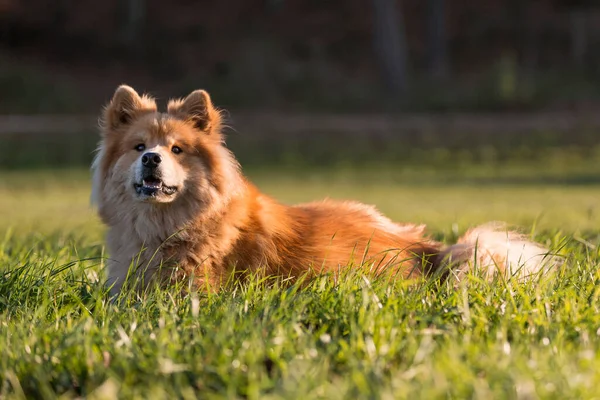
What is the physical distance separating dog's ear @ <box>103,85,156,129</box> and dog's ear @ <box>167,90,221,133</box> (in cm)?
21

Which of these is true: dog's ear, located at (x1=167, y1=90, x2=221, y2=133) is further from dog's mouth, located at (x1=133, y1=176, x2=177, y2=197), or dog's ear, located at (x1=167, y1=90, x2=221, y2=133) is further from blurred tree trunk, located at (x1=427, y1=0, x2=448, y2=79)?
blurred tree trunk, located at (x1=427, y1=0, x2=448, y2=79)

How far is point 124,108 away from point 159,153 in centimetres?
67

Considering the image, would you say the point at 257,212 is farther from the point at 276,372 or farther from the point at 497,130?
the point at 497,130

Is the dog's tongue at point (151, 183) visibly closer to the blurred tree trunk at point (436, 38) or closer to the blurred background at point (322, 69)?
the blurred background at point (322, 69)

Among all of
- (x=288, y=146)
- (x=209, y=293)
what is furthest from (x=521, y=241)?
(x=288, y=146)

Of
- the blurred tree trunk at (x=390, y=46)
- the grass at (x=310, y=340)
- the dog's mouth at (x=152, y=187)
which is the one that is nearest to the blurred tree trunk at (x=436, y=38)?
the blurred tree trunk at (x=390, y=46)

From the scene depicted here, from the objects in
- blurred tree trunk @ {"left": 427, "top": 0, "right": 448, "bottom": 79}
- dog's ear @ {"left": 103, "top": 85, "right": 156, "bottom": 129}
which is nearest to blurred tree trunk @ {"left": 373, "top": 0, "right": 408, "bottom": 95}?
blurred tree trunk @ {"left": 427, "top": 0, "right": 448, "bottom": 79}

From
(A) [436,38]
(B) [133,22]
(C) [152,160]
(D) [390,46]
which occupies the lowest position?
(C) [152,160]

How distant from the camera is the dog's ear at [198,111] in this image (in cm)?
578

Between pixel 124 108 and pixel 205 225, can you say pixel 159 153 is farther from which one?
pixel 124 108

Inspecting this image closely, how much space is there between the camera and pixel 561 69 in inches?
1303

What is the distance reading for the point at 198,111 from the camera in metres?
5.79

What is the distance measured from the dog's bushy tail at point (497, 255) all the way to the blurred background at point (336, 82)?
963 centimetres

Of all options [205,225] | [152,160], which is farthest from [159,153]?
[205,225]
